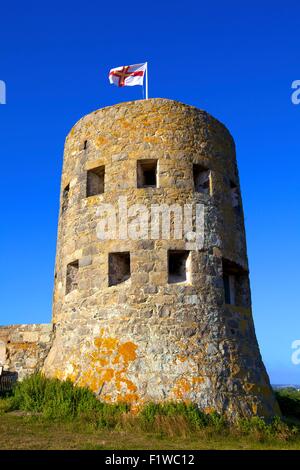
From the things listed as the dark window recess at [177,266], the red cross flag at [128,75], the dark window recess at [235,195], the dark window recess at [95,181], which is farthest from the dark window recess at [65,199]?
the dark window recess at [235,195]

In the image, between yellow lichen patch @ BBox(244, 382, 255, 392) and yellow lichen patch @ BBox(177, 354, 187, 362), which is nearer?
yellow lichen patch @ BBox(177, 354, 187, 362)

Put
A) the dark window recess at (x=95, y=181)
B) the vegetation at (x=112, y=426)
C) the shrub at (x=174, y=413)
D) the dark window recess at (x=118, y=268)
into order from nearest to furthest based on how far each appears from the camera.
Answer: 1. the vegetation at (x=112, y=426)
2. the shrub at (x=174, y=413)
3. the dark window recess at (x=118, y=268)
4. the dark window recess at (x=95, y=181)

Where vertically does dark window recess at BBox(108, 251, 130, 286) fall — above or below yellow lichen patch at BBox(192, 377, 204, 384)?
above

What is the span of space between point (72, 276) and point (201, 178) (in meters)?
4.01

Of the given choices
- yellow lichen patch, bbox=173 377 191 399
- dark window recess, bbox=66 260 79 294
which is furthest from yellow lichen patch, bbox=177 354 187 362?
dark window recess, bbox=66 260 79 294

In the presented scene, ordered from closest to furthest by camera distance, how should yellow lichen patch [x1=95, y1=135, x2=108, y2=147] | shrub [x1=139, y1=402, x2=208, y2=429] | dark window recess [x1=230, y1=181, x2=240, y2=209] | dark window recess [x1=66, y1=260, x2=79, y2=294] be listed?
shrub [x1=139, y1=402, x2=208, y2=429] → dark window recess [x1=66, y1=260, x2=79, y2=294] → yellow lichen patch [x1=95, y1=135, x2=108, y2=147] → dark window recess [x1=230, y1=181, x2=240, y2=209]

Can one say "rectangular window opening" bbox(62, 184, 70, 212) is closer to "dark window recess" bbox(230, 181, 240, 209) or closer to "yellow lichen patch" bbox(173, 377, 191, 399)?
"dark window recess" bbox(230, 181, 240, 209)

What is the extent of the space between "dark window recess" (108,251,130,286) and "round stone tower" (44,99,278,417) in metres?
0.02

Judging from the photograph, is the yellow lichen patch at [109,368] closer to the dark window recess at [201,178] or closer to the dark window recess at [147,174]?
the dark window recess at [147,174]

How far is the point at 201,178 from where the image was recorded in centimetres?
1189

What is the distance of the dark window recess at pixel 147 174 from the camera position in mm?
11336

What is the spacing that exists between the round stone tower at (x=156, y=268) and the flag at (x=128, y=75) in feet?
4.25

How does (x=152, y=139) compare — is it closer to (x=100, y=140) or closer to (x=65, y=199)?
(x=100, y=140)

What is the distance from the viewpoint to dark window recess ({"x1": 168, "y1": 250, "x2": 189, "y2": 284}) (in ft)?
35.1
